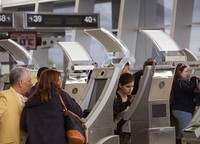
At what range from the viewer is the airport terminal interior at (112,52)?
5263mm

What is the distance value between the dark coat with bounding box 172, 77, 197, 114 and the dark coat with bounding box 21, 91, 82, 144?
8.10ft

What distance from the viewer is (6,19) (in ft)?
33.6

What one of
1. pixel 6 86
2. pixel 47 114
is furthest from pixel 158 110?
pixel 6 86

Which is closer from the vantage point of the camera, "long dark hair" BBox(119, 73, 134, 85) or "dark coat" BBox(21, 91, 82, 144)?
"dark coat" BBox(21, 91, 82, 144)

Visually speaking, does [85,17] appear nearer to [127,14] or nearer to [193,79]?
[127,14]

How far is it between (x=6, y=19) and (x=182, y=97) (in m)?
5.34

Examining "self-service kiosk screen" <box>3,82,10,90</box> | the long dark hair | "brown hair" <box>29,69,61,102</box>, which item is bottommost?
"self-service kiosk screen" <box>3,82,10,90</box>

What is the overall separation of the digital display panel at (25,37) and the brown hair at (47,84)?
21.6 feet

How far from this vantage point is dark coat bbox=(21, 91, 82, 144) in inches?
148

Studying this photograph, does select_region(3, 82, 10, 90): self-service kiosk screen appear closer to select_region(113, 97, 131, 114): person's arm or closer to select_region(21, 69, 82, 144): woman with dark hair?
select_region(113, 97, 131, 114): person's arm

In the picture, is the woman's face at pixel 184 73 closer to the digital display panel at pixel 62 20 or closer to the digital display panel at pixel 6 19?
the digital display panel at pixel 62 20

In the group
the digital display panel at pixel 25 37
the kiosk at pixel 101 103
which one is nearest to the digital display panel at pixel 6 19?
the digital display panel at pixel 25 37

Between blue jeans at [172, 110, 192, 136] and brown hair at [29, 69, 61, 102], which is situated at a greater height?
brown hair at [29, 69, 61, 102]

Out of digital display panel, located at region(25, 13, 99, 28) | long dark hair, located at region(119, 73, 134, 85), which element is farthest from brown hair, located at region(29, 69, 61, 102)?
digital display panel, located at region(25, 13, 99, 28)
